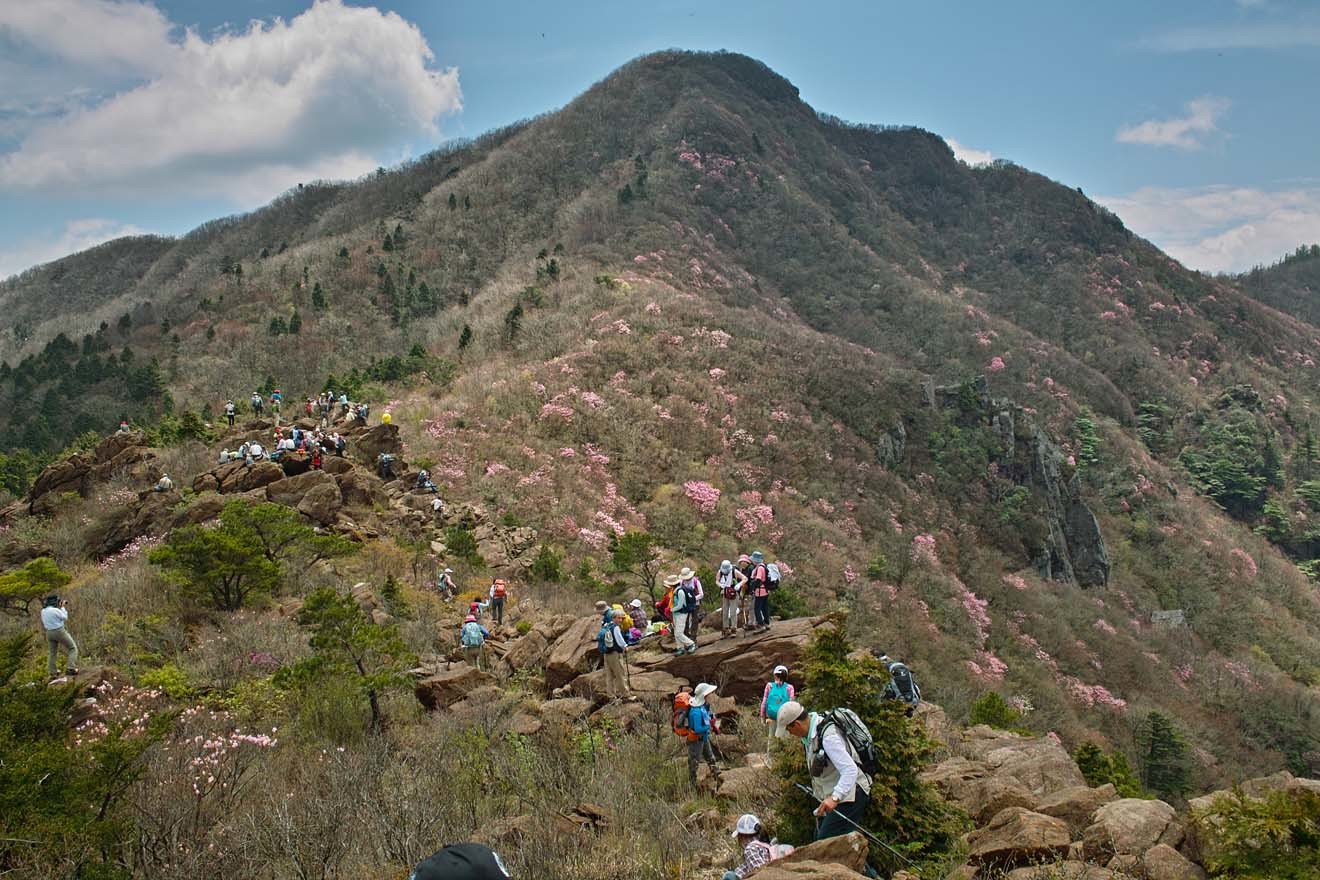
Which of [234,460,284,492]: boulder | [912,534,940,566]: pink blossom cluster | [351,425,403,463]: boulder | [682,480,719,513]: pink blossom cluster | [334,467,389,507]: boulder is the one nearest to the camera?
[234,460,284,492]: boulder

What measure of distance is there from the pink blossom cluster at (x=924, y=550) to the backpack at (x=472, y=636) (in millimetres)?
19428

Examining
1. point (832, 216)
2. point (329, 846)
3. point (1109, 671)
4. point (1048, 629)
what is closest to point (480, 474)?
point (329, 846)

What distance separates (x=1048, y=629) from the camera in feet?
87.0

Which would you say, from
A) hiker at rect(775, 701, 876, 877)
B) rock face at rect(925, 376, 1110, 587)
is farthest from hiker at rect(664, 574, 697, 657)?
rock face at rect(925, 376, 1110, 587)

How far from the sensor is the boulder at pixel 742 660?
11297 mm

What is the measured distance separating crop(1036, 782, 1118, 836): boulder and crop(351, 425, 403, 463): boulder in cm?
2044

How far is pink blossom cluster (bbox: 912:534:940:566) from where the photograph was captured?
2731 cm

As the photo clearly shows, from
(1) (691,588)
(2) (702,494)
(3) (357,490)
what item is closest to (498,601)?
(1) (691,588)

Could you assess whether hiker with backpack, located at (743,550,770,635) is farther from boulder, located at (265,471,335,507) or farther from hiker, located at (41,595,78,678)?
boulder, located at (265,471,335,507)

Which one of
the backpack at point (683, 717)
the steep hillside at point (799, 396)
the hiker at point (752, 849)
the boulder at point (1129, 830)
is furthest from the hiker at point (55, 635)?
the boulder at point (1129, 830)

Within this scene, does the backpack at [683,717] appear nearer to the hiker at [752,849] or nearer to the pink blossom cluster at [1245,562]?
the hiker at [752,849]

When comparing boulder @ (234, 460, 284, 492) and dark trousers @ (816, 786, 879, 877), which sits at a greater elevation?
boulder @ (234, 460, 284, 492)

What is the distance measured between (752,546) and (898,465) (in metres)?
12.5

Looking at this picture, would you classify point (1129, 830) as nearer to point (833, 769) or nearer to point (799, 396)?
point (833, 769)
